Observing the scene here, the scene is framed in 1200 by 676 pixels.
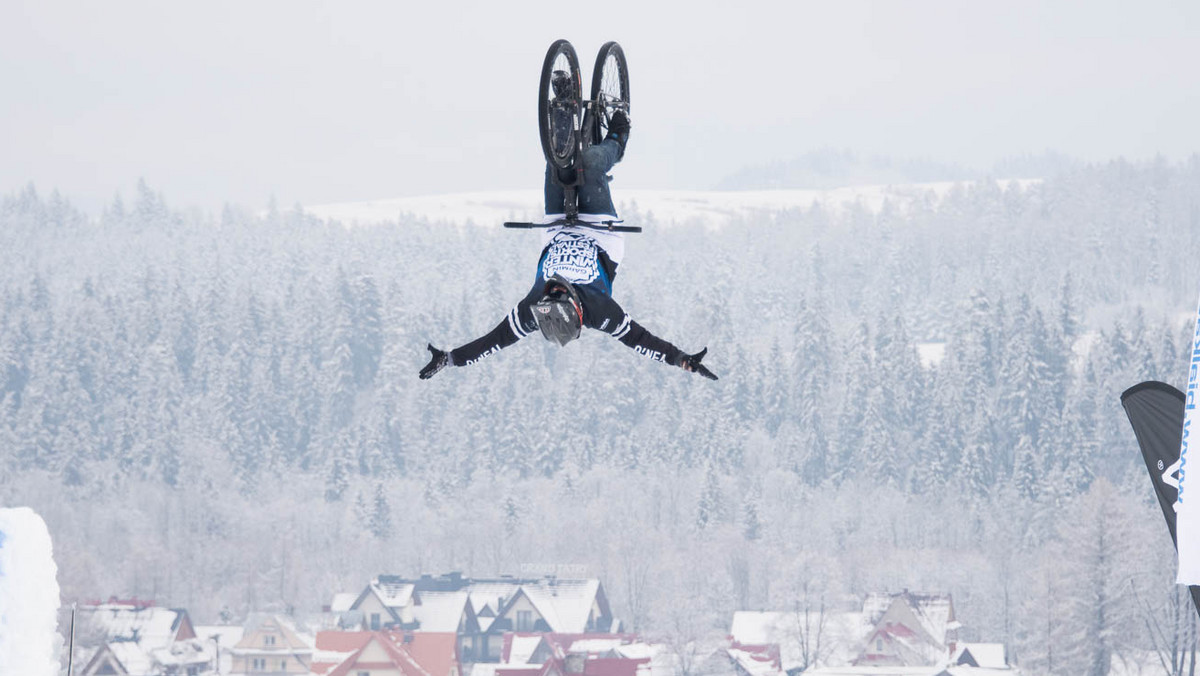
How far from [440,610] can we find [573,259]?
11828 cm

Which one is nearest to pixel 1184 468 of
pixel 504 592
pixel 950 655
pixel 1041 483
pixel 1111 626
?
pixel 1111 626

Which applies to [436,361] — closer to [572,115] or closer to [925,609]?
[572,115]

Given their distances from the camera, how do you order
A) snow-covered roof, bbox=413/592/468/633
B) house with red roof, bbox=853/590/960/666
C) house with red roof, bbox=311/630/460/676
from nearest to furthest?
house with red roof, bbox=311/630/460/676 → house with red roof, bbox=853/590/960/666 → snow-covered roof, bbox=413/592/468/633

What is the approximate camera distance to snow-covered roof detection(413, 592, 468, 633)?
132375mm

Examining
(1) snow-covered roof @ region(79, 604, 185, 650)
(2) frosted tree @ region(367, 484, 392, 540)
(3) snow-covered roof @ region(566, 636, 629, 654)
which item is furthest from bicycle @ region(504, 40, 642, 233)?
(2) frosted tree @ region(367, 484, 392, 540)

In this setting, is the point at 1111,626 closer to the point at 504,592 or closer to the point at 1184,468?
the point at 504,592

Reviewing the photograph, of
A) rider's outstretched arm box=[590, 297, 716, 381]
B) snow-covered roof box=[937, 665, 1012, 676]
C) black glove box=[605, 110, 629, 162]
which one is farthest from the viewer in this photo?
snow-covered roof box=[937, 665, 1012, 676]

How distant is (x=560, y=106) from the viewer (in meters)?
17.8

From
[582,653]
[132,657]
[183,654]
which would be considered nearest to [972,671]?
[582,653]

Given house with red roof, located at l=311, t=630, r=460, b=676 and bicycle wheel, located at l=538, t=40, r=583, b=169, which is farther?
house with red roof, located at l=311, t=630, r=460, b=676

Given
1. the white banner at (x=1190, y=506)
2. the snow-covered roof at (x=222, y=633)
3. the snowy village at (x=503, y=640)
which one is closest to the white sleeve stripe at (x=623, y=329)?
the white banner at (x=1190, y=506)

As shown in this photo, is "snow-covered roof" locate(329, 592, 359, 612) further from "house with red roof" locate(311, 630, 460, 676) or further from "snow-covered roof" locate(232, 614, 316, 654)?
"house with red roof" locate(311, 630, 460, 676)

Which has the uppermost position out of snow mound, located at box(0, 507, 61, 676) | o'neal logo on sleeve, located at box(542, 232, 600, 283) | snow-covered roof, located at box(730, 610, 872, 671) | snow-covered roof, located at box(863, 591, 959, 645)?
o'neal logo on sleeve, located at box(542, 232, 600, 283)

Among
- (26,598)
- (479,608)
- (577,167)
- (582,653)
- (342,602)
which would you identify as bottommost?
(342,602)
